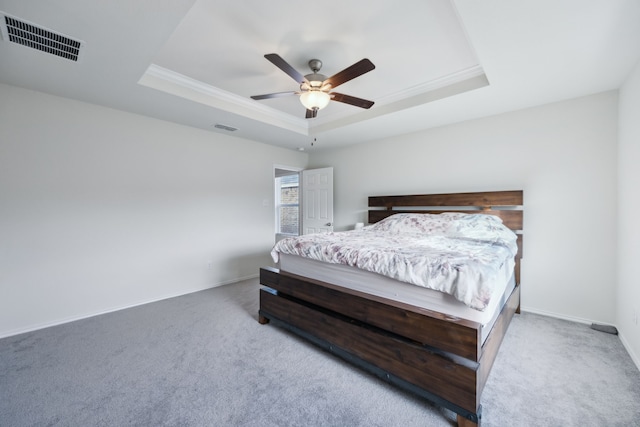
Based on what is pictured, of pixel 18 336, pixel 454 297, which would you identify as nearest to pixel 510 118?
pixel 454 297

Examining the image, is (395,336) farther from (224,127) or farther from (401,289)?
(224,127)

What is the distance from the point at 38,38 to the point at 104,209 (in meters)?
1.75

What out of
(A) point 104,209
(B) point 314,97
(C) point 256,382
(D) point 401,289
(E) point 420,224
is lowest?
(C) point 256,382

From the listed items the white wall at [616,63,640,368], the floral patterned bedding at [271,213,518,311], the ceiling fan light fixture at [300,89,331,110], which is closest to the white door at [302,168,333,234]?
the floral patterned bedding at [271,213,518,311]

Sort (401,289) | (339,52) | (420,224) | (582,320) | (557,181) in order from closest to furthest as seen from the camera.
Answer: (401,289) < (339,52) < (582,320) < (557,181) < (420,224)

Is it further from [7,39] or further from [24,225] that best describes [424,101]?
[24,225]

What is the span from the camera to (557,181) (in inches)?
108

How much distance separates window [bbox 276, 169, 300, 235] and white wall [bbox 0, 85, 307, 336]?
2.48 metres

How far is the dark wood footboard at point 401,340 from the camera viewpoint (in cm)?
137

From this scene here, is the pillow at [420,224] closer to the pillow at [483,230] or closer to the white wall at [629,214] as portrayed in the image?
the pillow at [483,230]

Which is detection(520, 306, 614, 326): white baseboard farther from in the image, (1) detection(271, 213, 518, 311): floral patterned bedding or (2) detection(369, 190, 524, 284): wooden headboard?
(1) detection(271, 213, 518, 311): floral patterned bedding

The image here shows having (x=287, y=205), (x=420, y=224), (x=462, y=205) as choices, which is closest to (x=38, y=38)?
(x=420, y=224)

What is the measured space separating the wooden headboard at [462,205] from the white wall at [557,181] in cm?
13

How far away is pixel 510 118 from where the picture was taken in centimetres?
300
